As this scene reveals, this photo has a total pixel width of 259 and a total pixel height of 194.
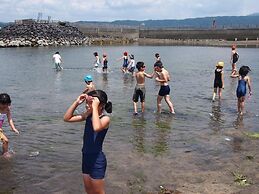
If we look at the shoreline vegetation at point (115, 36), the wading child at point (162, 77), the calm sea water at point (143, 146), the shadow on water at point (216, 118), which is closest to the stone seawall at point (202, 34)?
the shoreline vegetation at point (115, 36)

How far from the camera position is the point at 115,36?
97.1m

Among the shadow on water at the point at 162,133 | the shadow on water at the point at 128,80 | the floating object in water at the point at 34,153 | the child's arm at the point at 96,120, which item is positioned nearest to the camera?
the child's arm at the point at 96,120

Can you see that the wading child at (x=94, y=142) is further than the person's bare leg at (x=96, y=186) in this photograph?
No

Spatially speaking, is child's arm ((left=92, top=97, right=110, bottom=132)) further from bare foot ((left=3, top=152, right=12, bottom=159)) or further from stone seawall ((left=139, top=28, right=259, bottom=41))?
stone seawall ((left=139, top=28, right=259, bottom=41))

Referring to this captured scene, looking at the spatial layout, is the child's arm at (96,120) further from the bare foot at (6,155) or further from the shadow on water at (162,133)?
the bare foot at (6,155)

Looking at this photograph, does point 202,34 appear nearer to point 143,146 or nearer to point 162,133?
point 162,133

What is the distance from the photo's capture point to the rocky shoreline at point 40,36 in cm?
6738

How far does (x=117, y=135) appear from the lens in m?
11.8

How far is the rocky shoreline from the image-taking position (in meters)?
67.4

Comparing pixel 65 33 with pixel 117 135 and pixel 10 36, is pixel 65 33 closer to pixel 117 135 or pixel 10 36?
pixel 10 36

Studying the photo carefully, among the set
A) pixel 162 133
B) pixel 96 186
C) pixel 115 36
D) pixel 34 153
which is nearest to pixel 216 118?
pixel 162 133

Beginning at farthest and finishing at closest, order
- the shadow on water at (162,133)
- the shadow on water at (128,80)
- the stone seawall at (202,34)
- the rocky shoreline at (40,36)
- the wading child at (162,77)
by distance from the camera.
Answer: the stone seawall at (202,34) → the rocky shoreline at (40,36) → the shadow on water at (128,80) → the wading child at (162,77) → the shadow on water at (162,133)

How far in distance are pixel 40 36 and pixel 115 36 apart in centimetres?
2619

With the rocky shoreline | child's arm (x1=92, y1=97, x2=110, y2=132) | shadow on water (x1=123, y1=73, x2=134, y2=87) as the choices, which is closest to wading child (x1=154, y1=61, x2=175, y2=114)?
child's arm (x1=92, y1=97, x2=110, y2=132)
